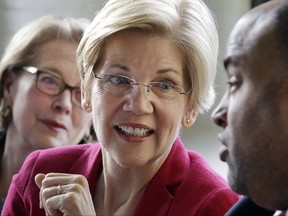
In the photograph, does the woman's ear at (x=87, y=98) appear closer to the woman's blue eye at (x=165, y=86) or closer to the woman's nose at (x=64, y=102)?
the woman's blue eye at (x=165, y=86)

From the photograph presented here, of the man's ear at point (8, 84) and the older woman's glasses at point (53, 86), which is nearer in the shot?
the older woman's glasses at point (53, 86)

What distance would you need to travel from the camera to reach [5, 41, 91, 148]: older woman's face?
7.82 feet

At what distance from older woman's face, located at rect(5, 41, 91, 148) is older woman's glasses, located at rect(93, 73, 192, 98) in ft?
2.42

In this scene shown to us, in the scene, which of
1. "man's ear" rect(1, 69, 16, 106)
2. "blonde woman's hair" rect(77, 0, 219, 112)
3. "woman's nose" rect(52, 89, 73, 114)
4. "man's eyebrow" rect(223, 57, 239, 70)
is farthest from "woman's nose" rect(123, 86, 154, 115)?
"man's ear" rect(1, 69, 16, 106)

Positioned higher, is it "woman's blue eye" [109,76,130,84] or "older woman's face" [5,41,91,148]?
"woman's blue eye" [109,76,130,84]

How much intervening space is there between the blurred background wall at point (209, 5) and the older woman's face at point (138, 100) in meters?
1.14

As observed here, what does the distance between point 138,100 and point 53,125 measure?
0.84 m

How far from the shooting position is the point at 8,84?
257 cm

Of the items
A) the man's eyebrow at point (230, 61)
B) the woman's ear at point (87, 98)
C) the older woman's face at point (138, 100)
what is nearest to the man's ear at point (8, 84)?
the woman's ear at point (87, 98)

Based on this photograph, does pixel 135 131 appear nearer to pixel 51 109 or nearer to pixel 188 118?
pixel 188 118

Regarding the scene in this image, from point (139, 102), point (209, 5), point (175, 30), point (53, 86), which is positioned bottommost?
point (53, 86)

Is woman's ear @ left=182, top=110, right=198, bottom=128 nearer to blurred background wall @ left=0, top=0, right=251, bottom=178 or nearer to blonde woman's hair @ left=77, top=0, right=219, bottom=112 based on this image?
blonde woman's hair @ left=77, top=0, right=219, bottom=112

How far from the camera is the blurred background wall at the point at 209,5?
2.99 metres

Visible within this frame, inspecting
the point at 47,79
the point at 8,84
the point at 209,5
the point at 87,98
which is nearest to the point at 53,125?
the point at 47,79
